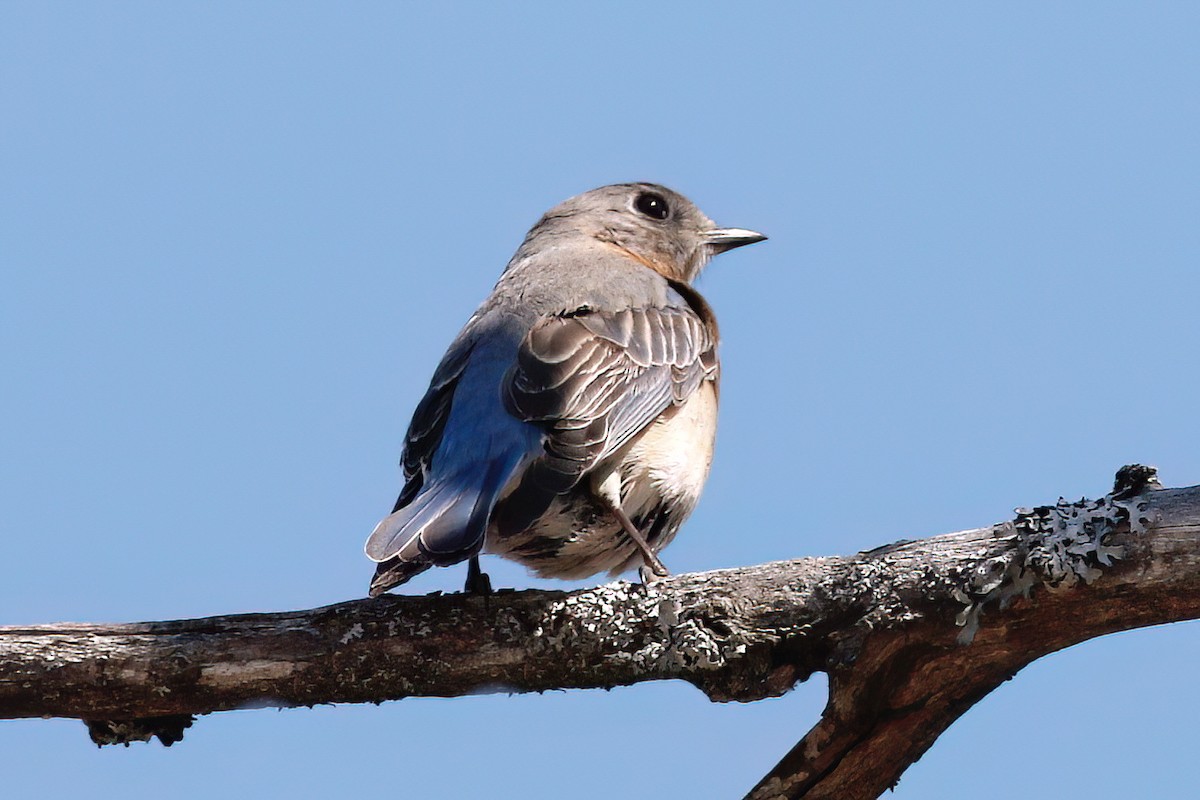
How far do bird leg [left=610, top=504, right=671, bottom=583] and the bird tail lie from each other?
0.53 meters

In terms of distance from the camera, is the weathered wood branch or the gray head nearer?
the weathered wood branch

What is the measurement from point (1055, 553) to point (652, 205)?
3503 mm

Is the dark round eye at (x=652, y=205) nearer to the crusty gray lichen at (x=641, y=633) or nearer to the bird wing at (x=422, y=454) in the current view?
the bird wing at (x=422, y=454)

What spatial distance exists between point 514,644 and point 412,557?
15.5 inches

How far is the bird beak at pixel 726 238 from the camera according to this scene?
22.5 feet

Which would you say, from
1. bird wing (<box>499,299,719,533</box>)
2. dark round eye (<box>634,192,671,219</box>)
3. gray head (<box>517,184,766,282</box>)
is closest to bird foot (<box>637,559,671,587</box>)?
bird wing (<box>499,299,719,533</box>)

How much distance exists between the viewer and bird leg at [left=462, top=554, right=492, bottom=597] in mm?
4273

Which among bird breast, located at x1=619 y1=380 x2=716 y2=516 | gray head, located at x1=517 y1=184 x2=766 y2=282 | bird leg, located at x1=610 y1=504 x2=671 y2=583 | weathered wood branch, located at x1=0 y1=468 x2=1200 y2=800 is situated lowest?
weathered wood branch, located at x1=0 y1=468 x2=1200 y2=800

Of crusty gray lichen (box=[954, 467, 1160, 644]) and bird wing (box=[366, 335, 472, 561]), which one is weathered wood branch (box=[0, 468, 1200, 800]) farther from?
bird wing (box=[366, 335, 472, 561])

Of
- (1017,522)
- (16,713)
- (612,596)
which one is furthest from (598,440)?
(16,713)

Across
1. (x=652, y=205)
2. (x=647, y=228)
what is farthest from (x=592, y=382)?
(x=652, y=205)

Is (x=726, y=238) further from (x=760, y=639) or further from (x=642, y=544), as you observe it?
(x=760, y=639)

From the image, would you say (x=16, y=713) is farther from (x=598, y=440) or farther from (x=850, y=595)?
(x=850, y=595)

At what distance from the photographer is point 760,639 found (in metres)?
4.02
